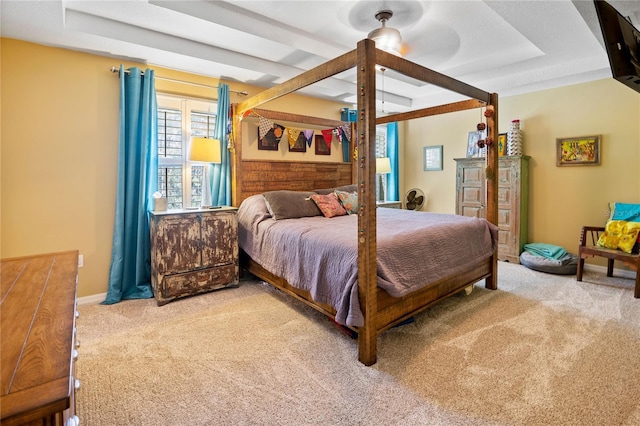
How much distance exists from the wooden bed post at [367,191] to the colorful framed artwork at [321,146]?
8.84 feet

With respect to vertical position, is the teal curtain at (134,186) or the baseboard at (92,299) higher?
the teal curtain at (134,186)

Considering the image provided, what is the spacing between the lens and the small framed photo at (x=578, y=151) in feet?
13.1

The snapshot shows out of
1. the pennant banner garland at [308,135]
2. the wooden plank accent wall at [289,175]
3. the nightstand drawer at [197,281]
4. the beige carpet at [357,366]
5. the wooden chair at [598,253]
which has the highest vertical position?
the pennant banner garland at [308,135]

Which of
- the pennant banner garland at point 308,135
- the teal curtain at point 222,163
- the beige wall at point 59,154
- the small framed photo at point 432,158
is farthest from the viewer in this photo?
the small framed photo at point 432,158

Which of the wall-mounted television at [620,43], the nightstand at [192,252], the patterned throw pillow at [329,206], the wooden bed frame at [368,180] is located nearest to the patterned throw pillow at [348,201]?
the patterned throw pillow at [329,206]

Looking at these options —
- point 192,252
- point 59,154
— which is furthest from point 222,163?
point 59,154

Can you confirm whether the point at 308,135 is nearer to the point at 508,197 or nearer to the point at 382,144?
the point at 382,144

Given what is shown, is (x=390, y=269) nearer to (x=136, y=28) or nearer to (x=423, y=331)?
(x=423, y=331)

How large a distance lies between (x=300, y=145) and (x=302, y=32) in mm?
1701

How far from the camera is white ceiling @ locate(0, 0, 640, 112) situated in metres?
2.51

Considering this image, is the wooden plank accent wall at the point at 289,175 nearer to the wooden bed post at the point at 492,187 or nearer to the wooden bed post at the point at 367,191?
the wooden bed post at the point at 492,187

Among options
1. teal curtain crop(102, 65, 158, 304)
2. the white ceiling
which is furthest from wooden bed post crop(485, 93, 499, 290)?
teal curtain crop(102, 65, 158, 304)

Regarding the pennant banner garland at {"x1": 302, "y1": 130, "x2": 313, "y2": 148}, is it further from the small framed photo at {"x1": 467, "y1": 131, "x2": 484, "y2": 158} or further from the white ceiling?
the small framed photo at {"x1": 467, "y1": 131, "x2": 484, "y2": 158}

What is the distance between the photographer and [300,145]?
14.9 feet
